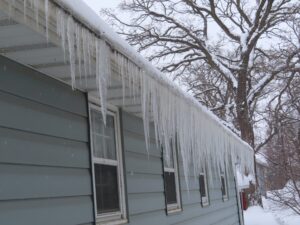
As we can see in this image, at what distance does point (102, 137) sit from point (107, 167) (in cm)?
29

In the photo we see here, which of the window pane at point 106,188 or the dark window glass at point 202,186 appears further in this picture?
the dark window glass at point 202,186

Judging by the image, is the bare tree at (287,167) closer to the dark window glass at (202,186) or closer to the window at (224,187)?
the window at (224,187)

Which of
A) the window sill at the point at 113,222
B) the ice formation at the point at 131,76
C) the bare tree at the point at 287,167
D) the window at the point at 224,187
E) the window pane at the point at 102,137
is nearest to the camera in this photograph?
the ice formation at the point at 131,76

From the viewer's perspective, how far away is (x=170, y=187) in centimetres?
707

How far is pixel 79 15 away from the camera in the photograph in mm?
2719

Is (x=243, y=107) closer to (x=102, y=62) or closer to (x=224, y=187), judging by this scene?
(x=224, y=187)

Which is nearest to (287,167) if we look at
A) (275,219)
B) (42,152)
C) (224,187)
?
(224,187)

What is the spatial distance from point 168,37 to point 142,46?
1495 millimetres

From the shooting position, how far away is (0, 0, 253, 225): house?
2906mm

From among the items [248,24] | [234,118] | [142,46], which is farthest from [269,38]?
[142,46]

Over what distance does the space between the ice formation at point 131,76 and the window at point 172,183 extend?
32cm

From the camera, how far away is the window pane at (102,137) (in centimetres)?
467

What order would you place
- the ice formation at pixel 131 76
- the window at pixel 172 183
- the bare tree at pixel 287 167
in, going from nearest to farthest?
1. the ice formation at pixel 131 76
2. the window at pixel 172 183
3. the bare tree at pixel 287 167

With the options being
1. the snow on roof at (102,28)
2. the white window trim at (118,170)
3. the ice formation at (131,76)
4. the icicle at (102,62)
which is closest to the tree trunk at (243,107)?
the ice formation at (131,76)
